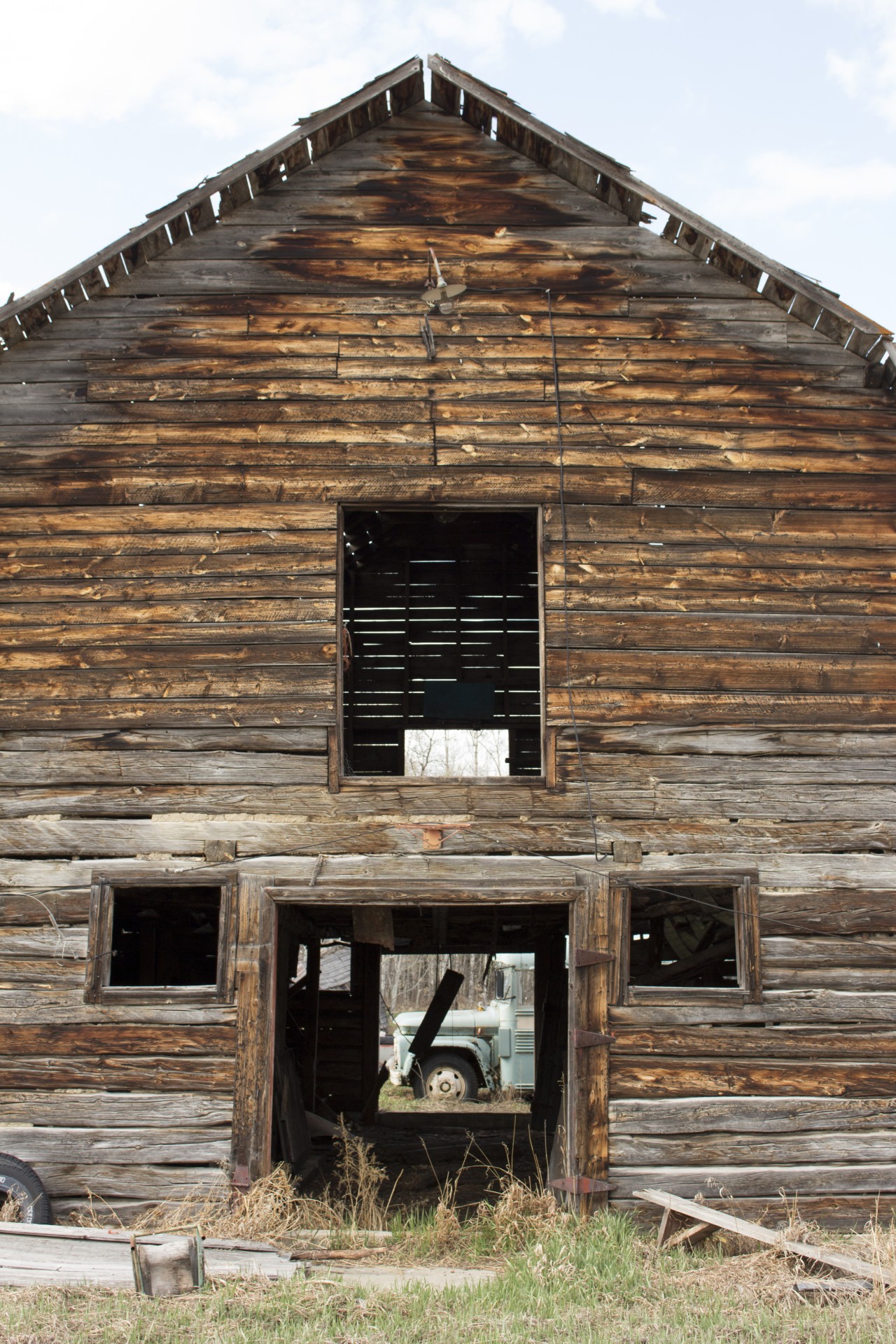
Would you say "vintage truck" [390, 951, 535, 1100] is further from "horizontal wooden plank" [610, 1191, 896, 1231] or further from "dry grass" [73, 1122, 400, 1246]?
"horizontal wooden plank" [610, 1191, 896, 1231]

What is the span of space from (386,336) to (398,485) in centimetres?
128

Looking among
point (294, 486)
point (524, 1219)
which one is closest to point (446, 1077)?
point (524, 1219)

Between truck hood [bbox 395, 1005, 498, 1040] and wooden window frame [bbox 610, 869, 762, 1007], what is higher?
wooden window frame [bbox 610, 869, 762, 1007]

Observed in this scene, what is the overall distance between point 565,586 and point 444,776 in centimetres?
169

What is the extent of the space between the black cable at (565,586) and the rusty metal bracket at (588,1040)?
1.21 metres

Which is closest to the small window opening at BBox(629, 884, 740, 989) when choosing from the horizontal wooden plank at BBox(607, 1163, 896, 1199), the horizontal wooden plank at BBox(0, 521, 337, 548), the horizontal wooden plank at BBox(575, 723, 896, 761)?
the horizontal wooden plank at BBox(575, 723, 896, 761)

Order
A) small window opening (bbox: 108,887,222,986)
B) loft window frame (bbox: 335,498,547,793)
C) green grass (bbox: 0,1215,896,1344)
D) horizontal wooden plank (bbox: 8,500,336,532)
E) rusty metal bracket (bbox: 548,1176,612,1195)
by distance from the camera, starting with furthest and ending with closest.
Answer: small window opening (bbox: 108,887,222,986), horizontal wooden plank (bbox: 8,500,336,532), loft window frame (bbox: 335,498,547,793), rusty metal bracket (bbox: 548,1176,612,1195), green grass (bbox: 0,1215,896,1344)

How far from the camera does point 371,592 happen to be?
15.7 meters

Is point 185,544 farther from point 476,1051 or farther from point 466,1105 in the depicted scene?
point 476,1051

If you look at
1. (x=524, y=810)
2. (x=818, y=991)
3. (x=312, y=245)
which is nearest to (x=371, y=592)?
(x=312, y=245)

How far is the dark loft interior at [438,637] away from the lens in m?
15.1

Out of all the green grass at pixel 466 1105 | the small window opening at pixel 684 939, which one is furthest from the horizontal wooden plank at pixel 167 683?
the green grass at pixel 466 1105

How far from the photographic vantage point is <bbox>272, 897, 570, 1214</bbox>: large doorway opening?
1067cm

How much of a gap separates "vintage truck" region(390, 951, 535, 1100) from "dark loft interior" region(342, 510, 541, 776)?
18.0ft
